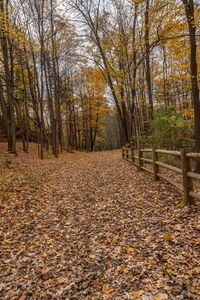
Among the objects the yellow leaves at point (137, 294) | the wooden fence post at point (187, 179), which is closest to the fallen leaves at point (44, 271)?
the yellow leaves at point (137, 294)

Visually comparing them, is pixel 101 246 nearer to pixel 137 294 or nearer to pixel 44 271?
pixel 44 271

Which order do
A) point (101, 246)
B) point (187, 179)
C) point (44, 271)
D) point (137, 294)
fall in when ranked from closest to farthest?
point (137, 294) < point (44, 271) < point (101, 246) < point (187, 179)

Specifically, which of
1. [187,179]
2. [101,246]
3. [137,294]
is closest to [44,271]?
[101,246]

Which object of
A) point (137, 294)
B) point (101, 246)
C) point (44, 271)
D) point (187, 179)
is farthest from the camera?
point (187, 179)

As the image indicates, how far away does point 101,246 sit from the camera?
150 inches

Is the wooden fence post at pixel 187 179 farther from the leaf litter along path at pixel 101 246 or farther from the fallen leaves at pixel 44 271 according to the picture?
the fallen leaves at pixel 44 271

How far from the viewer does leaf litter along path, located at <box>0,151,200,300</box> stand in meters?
2.79

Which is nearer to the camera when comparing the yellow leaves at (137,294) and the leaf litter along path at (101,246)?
the yellow leaves at (137,294)

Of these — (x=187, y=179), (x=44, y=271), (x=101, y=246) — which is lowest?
(x=44, y=271)

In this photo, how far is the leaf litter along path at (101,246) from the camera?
279cm

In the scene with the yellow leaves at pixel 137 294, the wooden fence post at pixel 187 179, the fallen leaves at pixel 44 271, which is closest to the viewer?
the yellow leaves at pixel 137 294

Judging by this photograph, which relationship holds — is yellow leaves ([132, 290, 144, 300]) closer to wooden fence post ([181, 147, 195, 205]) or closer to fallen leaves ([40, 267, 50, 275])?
fallen leaves ([40, 267, 50, 275])

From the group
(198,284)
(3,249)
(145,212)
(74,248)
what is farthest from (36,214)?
(198,284)

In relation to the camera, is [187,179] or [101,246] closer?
[101,246]
